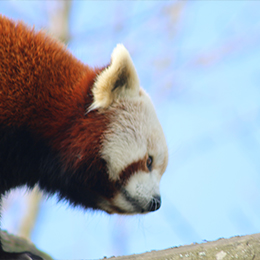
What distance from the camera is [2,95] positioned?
259 centimetres

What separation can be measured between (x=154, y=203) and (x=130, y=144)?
1.49 ft

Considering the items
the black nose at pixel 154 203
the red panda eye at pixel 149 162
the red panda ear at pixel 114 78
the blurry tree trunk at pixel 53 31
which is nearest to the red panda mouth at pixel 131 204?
the black nose at pixel 154 203

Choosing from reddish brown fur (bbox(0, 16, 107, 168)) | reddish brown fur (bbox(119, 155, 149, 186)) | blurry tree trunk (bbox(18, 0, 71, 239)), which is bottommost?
reddish brown fur (bbox(119, 155, 149, 186))

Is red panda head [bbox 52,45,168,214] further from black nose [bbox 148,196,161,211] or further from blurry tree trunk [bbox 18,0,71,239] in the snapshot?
blurry tree trunk [bbox 18,0,71,239]

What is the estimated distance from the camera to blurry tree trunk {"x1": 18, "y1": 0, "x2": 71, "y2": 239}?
7034mm

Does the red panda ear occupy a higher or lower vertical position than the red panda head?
higher

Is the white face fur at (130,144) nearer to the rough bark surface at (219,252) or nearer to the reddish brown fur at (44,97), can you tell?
the reddish brown fur at (44,97)

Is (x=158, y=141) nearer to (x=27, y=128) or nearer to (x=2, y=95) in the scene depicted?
(x=27, y=128)

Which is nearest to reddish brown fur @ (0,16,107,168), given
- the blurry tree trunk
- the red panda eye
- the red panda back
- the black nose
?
the red panda back

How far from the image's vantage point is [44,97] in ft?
8.87

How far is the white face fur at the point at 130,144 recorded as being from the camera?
8.87ft

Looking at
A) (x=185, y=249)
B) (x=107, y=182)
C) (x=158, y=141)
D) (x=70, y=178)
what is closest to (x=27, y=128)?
(x=70, y=178)

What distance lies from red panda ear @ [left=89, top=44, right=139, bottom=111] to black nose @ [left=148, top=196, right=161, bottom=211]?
2.43 ft

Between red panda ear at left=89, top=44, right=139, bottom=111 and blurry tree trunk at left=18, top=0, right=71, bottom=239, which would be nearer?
red panda ear at left=89, top=44, right=139, bottom=111
